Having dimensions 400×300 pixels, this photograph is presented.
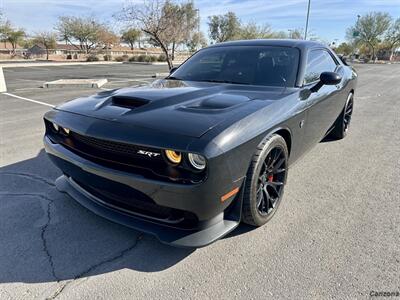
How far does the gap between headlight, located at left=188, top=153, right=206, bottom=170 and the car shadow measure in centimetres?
78

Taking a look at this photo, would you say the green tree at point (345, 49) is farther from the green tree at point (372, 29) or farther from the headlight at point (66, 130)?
the headlight at point (66, 130)

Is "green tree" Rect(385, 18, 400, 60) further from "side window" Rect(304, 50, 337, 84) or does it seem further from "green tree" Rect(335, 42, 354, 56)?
"side window" Rect(304, 50, 337, 84)

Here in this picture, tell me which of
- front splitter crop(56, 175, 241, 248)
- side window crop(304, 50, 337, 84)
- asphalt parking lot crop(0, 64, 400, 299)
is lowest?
asphalt parking lot crop(0, 64, 400, 299)

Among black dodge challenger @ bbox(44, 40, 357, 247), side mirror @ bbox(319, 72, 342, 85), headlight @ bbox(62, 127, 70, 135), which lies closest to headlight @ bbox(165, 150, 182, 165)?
black dodge challenger @ bbox(44, 40, 357, 247)

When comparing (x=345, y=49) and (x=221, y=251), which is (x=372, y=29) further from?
(x=221, y=251)

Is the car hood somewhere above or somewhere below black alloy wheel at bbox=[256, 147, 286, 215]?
above

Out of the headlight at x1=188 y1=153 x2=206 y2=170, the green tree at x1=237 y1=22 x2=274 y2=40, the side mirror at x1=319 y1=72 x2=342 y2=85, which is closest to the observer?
the headlight at x1=188 y1=153 x2=206 y2=170

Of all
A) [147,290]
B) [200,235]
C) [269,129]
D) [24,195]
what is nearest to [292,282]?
[200,235]

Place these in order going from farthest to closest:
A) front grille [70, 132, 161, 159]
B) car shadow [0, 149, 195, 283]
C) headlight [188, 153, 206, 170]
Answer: car shadow [0, 149, 195, 283] < front grille [70, 132, 161, 159] < headlight [188, 153, 206, 170]

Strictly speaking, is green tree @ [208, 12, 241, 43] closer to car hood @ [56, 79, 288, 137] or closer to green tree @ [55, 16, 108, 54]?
green tree @ [55, 16, 108, 54]

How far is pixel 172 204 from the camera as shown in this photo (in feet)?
6.21

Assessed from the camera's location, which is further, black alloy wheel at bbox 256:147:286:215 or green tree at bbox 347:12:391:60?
green tree at bbox 347:12:391:60

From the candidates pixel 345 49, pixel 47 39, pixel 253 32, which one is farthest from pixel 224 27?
pixel 345 49

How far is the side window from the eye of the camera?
3298 millimetres
